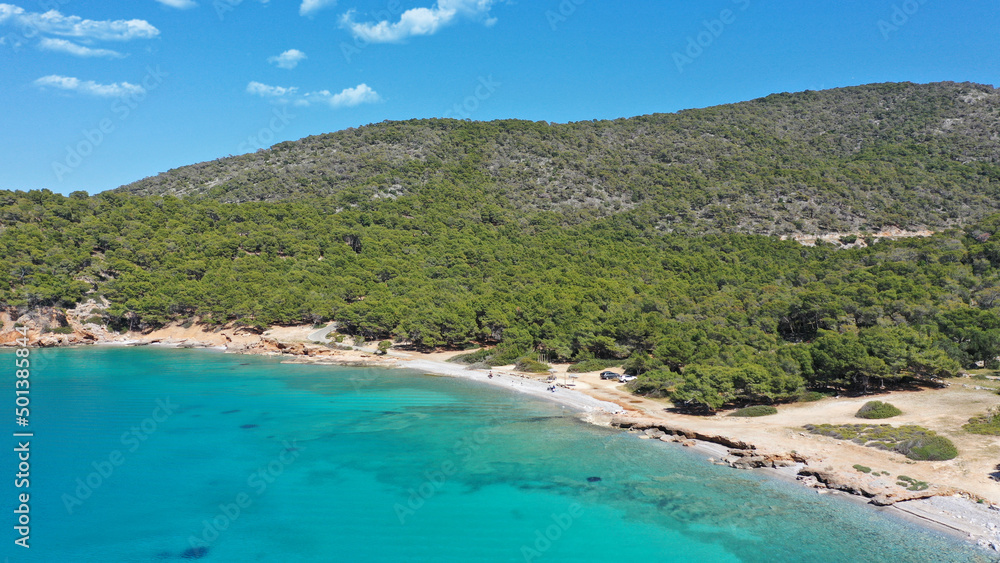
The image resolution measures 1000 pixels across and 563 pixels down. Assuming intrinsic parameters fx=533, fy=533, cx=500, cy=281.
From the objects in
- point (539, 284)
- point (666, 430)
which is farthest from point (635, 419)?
point (539, 284)

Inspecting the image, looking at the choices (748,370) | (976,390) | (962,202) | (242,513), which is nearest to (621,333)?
(748,370)

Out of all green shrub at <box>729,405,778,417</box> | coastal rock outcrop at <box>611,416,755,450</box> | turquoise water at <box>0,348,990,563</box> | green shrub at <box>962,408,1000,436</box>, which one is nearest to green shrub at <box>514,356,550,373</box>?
turquoise water at <box>0,348,990,563</box>

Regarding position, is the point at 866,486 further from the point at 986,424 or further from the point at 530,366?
the point at 530,366

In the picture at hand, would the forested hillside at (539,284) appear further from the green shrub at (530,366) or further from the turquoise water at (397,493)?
the turquoise water at (397,493)

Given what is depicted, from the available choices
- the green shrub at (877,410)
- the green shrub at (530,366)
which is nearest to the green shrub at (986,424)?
the green shrub at (877,410)

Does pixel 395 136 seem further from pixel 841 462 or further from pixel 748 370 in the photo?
pixel 841 462

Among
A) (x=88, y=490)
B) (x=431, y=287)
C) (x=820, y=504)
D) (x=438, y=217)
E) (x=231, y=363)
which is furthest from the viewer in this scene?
(x=438, y=217)
